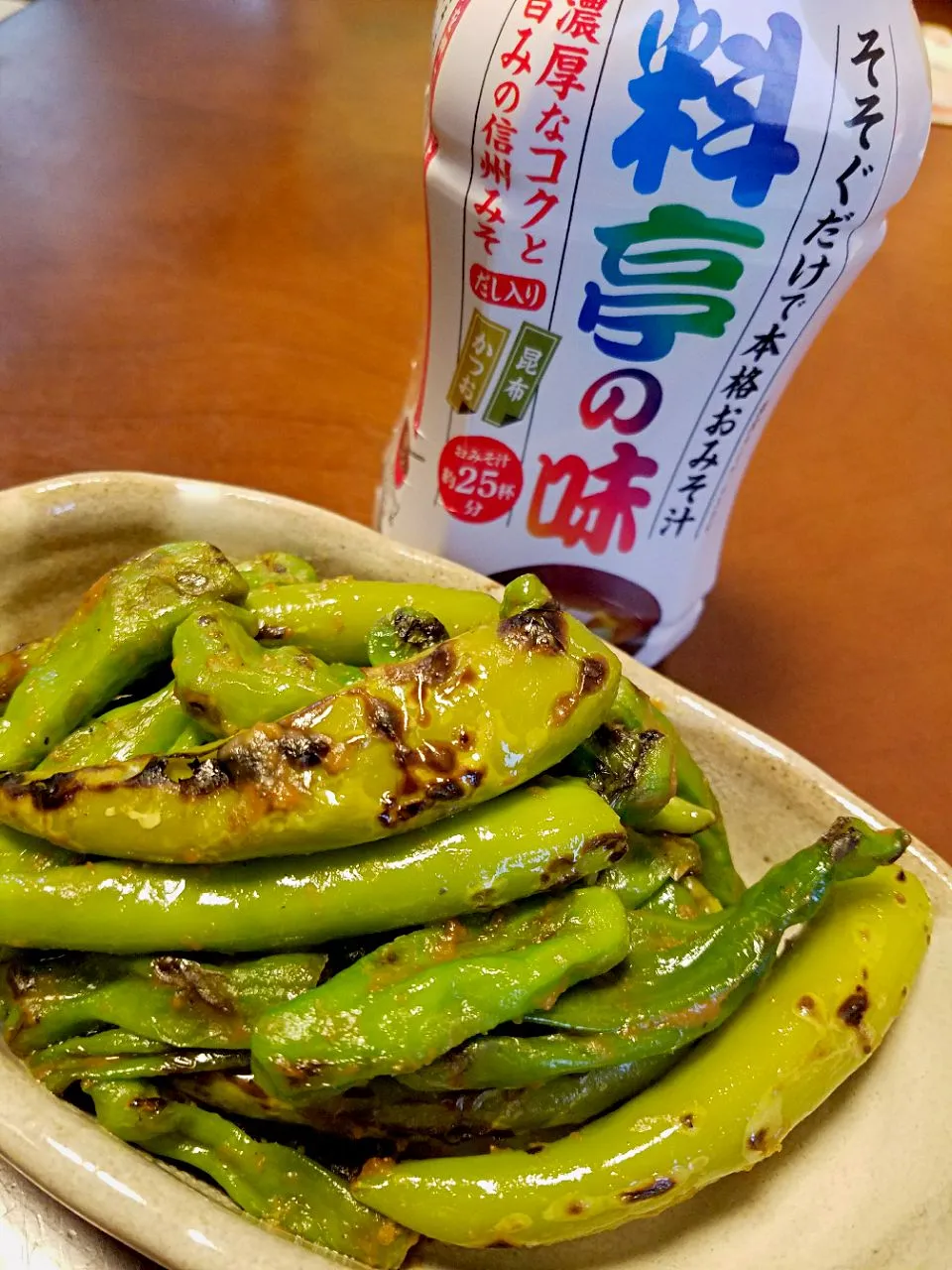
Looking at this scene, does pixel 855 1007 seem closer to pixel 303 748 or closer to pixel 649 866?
pixel 649 866

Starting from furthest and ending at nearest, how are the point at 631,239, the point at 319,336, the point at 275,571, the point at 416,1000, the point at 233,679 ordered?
the point at 319,336, the point at 275,571, the point at 631,239, the point at 233,679, the point at 416,1000

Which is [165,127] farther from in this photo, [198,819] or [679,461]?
[198,819]

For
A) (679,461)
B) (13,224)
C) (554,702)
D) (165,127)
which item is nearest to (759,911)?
(554,702)

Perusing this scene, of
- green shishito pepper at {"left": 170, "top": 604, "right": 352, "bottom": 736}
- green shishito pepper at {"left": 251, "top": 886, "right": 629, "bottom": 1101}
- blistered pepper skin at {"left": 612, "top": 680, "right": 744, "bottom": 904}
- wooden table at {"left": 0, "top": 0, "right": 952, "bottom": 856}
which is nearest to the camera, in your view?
green shishito pepper at {"left": 251, "top": 886, "right": 629, "bottom": 1101}

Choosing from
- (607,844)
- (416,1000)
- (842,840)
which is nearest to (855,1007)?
(842,840)

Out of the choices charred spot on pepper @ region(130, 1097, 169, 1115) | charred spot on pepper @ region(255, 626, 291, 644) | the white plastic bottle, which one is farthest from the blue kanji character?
charred spot on pepper @ region(130, 1097, 169, 1115)

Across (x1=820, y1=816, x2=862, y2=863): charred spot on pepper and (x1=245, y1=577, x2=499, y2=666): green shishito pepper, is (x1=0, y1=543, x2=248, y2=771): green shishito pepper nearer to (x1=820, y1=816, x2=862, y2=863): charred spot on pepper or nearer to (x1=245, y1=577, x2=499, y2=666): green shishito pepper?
(x1=245, y1=577, x2=499, y2=666): green shishito pepper

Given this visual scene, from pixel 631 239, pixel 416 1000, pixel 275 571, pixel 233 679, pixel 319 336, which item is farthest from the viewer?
pixel 319 336
